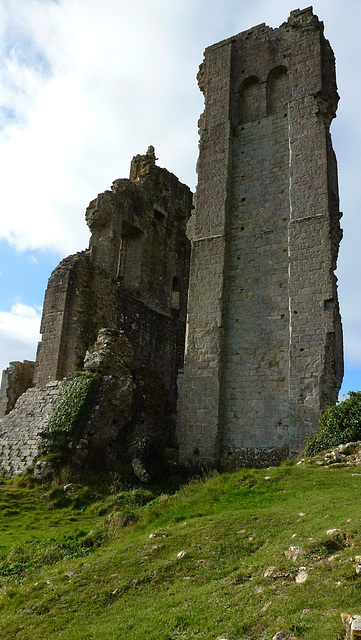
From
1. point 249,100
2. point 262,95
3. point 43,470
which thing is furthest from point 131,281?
point 43,470

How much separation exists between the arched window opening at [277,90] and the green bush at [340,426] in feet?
26.9

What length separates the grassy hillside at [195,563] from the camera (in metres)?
3.88

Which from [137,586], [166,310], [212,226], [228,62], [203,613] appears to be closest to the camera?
[203,613]

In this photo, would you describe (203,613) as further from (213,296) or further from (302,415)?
(213,296)

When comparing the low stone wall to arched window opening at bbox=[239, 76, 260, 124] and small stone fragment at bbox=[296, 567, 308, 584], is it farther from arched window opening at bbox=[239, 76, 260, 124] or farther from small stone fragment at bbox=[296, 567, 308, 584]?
arched window opening at bbox=[239, 76, 260, 124]

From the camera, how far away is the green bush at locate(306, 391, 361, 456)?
9594 mm

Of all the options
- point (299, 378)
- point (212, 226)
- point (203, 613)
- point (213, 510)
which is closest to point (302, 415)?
point (299, 378)

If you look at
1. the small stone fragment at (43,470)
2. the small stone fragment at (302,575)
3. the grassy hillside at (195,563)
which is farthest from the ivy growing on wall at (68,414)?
the small stone fragment at (302,575)

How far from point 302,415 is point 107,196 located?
33.5 feet

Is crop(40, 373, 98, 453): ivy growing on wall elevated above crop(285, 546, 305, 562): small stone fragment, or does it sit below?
above

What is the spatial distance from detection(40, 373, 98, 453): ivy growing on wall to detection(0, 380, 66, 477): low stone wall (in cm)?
33

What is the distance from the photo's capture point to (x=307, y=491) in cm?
749

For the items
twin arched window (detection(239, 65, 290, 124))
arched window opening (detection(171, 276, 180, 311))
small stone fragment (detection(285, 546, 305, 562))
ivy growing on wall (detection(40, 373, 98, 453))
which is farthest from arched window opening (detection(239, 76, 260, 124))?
small stone fragment (detection(285, 546, 305, 562))

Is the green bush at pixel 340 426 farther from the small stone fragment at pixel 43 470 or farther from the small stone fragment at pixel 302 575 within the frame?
the small stone fragment at pixel 302 575
